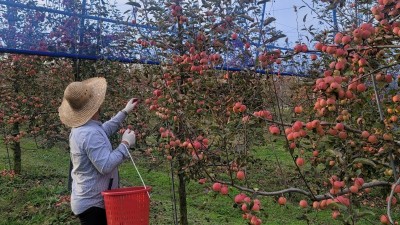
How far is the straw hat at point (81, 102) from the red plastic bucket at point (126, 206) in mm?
500

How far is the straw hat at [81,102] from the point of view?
2.87m

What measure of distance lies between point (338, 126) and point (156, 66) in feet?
8.05

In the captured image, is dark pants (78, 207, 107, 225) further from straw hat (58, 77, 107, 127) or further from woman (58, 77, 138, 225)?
straw hat (58, 77, 107, 127)

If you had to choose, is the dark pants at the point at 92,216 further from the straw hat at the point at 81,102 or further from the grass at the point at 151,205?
the grass at the point at 151,205

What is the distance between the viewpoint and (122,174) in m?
8.13

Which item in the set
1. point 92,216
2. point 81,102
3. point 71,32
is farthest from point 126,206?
point 71,32

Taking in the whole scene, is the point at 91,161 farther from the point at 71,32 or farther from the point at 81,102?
the point at 71,32

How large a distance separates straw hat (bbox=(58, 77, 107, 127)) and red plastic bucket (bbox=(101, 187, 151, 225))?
1.64 feet

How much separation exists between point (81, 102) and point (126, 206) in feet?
2.49

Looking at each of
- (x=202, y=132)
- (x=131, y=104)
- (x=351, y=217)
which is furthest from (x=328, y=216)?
(x=351, y=217)

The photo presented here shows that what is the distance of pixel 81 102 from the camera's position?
2969mm

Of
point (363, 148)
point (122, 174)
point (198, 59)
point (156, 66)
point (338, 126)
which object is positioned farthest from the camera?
point (122, 174)

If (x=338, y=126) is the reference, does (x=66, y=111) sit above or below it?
above

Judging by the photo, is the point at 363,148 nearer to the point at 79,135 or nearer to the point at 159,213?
the point at 79,135
